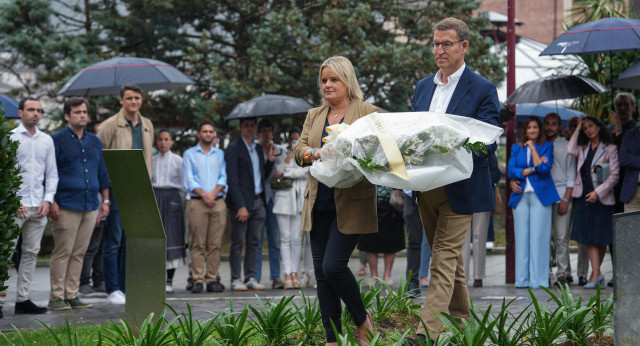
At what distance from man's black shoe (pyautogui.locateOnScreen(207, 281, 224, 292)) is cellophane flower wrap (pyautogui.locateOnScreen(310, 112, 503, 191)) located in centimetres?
658

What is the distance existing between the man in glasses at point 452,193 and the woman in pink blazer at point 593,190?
17.7 ft

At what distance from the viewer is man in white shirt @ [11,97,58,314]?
9391 mm

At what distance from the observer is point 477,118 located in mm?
6086

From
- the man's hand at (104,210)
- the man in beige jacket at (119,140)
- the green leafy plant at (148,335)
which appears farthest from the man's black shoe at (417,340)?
the man's hand at (104,210)

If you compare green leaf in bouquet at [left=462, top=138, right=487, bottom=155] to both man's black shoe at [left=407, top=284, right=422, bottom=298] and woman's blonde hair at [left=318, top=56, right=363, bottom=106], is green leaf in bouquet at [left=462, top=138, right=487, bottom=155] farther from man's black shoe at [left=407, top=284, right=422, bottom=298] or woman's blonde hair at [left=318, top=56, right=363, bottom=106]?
man's black shoe at [left=407, top=284, right=422, bottom=298]

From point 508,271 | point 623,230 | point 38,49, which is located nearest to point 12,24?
point 38,49

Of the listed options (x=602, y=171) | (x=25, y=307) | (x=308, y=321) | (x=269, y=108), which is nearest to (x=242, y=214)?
(x=269, y=108)

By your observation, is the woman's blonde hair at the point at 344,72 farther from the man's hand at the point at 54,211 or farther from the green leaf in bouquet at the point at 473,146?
the man's hand at the point at 54,211

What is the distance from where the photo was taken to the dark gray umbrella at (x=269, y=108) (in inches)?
483

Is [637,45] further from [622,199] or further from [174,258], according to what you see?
[174,258]

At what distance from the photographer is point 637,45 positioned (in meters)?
10.7

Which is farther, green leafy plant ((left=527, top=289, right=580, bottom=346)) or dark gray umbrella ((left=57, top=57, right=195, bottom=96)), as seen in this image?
dark gray umbrella ((left=57, top=57, right=195, bottom=96))

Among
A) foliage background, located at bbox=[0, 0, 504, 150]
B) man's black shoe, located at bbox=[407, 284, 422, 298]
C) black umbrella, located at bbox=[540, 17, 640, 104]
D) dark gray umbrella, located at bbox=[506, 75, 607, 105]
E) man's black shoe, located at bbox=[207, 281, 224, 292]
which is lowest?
man's black shoe, located at bbox=[207, 281, 224, 292]

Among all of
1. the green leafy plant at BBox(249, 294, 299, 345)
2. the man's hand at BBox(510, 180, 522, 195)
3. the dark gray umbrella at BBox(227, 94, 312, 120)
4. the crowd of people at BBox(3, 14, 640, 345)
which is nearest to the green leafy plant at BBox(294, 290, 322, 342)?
the green leafy plant at BBox(249, 294, 299, 345)
